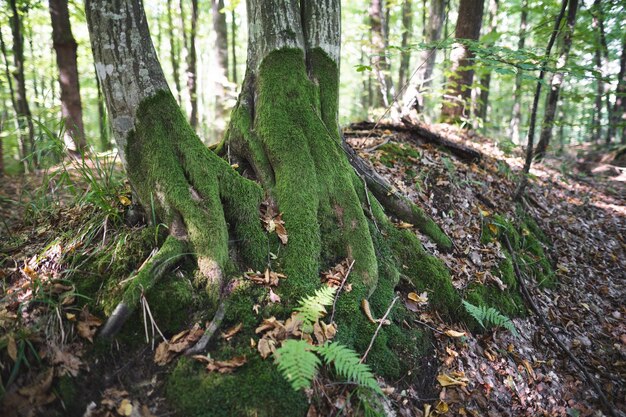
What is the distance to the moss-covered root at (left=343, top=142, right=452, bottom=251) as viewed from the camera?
4.38 meters

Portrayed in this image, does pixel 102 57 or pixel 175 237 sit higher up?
pixel 102 57

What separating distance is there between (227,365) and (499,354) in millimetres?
2830

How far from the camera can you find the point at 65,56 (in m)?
7.49

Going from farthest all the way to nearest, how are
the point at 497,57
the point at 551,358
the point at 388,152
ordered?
the point at 388,152
the point at 497,57
the point at 551,358

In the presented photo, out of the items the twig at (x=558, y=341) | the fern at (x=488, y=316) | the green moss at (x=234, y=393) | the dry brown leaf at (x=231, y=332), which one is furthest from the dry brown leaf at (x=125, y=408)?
the twig at (x=558, y=341)

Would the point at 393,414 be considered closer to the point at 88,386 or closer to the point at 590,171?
the point at 88,386

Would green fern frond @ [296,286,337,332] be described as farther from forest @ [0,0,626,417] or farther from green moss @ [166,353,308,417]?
green moss @ [166,353,308,417]

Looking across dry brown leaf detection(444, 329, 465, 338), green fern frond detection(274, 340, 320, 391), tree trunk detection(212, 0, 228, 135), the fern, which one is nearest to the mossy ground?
the fern

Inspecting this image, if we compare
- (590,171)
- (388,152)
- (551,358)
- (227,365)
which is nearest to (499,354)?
(551,358)

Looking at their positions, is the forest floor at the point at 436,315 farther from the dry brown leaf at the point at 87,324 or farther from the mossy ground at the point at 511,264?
the mossy ground at the point at 511,264

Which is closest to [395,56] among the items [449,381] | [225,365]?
[449,381]

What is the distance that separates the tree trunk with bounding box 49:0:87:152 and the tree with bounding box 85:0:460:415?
556 centimetres

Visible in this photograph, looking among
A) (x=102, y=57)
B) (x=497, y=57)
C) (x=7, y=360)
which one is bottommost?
(x=7, y=360)

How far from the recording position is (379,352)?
291cm
